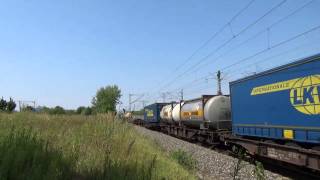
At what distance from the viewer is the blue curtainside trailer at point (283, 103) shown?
1284 centimetres

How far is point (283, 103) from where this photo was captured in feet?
48.8

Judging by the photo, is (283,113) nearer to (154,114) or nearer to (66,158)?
(66,158)

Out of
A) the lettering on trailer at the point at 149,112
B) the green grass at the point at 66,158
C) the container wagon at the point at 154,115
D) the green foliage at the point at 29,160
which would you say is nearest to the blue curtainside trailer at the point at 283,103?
the green grass at the point at 66,158

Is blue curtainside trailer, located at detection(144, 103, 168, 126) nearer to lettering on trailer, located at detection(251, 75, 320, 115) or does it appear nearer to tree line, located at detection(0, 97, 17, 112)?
tree line, located at detection(0, 97, 17, 112)

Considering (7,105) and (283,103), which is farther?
(7,105)

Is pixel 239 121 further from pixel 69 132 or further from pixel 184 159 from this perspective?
pixel 69 132

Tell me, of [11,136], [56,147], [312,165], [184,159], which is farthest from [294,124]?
[11,136]

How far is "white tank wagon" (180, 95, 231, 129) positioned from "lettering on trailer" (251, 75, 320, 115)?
1084 cm

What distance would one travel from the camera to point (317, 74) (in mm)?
12555

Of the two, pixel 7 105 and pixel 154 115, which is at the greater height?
pixel 154 115

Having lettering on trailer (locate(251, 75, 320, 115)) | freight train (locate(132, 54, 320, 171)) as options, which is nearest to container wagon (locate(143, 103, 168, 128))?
freight train (locate(132, 54, 320, 171))

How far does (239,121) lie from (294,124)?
19.3 feet

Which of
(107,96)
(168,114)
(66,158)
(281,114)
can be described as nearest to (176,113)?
(168,114)

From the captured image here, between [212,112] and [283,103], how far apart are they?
1133cm
